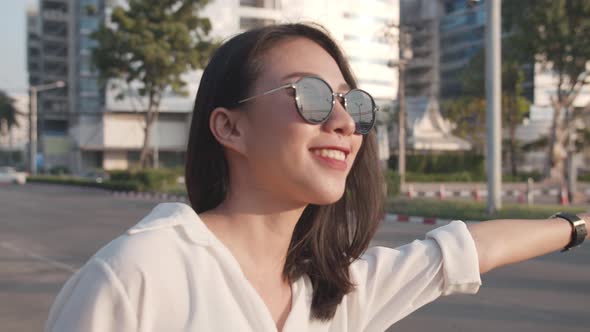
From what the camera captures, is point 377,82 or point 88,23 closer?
point 88,23

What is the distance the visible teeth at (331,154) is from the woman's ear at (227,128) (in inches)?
6.6

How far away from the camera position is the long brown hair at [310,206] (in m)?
1.44

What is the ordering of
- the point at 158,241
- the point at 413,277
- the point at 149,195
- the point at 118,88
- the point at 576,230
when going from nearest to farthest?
the point at 158,241, the point at 413,277, the point at 576,230, the point at 149,195, the point at 118,88

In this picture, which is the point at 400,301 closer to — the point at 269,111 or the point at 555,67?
the point at 269,111

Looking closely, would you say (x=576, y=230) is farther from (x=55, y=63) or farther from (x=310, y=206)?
(x=55, y=63)

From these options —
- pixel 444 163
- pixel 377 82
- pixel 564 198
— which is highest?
pixel 377 82

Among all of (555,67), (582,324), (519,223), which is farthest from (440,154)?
(519,223)

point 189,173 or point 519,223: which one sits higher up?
point 189,173

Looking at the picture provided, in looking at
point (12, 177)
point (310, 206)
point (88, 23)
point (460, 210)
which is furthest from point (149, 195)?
point (88, 23)

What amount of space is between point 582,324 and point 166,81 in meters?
22.4

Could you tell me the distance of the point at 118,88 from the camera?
5181 centimetres

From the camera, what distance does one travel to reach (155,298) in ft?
3.71

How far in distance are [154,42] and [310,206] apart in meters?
24.1

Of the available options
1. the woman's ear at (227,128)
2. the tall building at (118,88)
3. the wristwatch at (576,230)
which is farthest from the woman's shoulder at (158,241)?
the tall building at (118,88)
